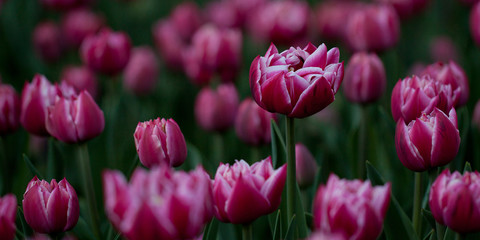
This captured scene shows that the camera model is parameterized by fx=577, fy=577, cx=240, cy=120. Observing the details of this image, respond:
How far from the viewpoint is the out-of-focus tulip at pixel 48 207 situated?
0.83m

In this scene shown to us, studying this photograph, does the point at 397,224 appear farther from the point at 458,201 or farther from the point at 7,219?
the point at 7,219

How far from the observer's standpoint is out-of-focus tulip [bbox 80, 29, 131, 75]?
159 centimetres

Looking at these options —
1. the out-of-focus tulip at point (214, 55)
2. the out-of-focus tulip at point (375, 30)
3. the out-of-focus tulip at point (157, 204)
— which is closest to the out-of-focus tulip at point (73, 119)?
the out-of-focus tulip at point (157, 204)

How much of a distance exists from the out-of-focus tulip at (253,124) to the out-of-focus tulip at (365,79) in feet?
0.79

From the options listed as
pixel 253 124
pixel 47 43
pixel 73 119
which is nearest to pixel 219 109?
pixel 253 124

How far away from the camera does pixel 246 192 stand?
0.73m

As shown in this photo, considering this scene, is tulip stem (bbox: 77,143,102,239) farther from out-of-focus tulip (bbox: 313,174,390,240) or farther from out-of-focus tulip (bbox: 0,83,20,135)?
out-of-focus tulip (bbox: 313,174,390,240)

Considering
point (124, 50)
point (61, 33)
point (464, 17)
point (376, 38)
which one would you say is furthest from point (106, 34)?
point (464, 17)

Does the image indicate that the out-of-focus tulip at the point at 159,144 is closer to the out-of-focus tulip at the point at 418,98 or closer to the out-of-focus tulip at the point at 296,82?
the out-of-focus tulip at the point at 296,82

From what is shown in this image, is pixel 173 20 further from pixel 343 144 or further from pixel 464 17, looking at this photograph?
pixel 464 17

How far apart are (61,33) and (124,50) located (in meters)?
0.93

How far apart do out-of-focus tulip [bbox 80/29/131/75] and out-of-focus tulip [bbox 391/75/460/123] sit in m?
0.89

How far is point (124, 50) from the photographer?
5.34ft

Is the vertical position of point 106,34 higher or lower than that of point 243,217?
higher
